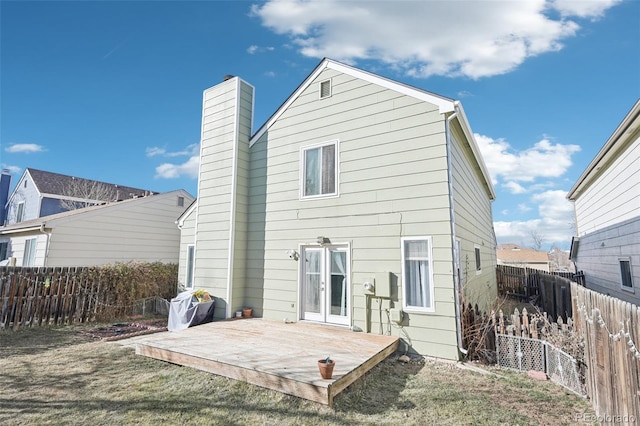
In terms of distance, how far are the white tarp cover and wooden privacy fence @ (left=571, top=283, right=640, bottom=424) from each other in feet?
25.5

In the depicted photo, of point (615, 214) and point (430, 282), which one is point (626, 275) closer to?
point (615, 214)

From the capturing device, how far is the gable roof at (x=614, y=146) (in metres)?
6.58

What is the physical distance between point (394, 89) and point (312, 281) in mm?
4973

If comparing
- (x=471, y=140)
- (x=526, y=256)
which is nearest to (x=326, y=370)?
(x=471, y=140)

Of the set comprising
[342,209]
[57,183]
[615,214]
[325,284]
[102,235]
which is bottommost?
[325,284]

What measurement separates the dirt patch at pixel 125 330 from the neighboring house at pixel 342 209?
1.44 metres

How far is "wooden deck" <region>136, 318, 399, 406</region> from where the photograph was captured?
4113 millimetres

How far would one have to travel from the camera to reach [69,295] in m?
8.65

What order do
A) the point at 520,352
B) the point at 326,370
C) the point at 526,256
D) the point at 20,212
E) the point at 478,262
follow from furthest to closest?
the point at 526,256 < the point at 20,212 < the point at 478,262 < the point at 520,352 < the point at 326,370

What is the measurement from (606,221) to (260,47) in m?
12.8

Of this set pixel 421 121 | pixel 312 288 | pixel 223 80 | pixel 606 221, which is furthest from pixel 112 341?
pixel 606 221

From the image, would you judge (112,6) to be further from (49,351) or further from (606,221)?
(606,221)

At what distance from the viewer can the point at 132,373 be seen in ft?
16.4

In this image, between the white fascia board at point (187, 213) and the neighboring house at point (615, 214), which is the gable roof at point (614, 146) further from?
the white fascia board at point (187, 213)
